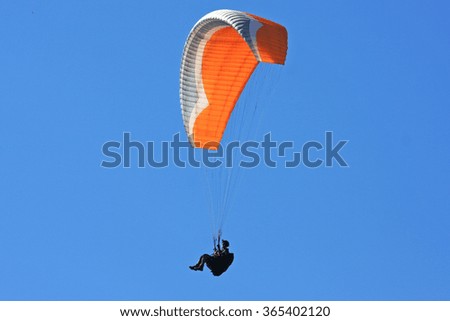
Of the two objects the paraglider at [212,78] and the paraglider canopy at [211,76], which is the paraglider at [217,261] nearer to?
the paraglider at [212,78]

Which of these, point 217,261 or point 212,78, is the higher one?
point 212,78

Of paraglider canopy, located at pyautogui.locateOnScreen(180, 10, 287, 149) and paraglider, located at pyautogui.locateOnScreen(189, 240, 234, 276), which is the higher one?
paraglider canopy, located at pyautogui.locateOnScreen(180, 10, 287, 149)

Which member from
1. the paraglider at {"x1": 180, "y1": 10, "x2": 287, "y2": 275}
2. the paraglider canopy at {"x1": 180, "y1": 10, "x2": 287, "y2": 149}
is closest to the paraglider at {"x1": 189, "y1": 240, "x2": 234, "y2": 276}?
the paraglider at {"x1": 180, "y1": 10, "x2": 287, "y2": 275}

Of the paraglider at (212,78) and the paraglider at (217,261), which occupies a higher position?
the paraglider at (212,78)

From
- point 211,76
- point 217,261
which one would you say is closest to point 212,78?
point 211,76

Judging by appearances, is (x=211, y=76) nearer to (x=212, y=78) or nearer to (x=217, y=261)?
(x=212, y=78)

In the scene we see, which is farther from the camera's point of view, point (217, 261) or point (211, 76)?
point (211, 76)

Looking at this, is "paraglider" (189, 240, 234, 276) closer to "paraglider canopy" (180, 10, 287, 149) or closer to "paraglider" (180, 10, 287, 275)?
"paraglider" (180, 10, 287, 275)

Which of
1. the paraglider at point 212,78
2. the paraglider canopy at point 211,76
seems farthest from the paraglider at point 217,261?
the paraglider canopy at point 211,76

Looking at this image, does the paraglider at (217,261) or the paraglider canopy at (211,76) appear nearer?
the paraglider at (217,261)

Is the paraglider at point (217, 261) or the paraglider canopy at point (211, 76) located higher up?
the paraglider canopy at point (211, 76)

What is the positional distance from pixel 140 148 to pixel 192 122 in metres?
7.52
